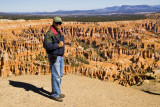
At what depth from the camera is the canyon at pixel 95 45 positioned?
43.2 m

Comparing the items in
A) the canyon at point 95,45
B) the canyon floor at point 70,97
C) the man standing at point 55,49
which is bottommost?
the canyon at point 95,45

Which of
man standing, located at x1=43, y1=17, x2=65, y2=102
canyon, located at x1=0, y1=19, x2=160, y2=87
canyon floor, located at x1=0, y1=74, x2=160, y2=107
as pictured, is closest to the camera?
man standing, located at x1=43, y1=17, x2=65, y2=102

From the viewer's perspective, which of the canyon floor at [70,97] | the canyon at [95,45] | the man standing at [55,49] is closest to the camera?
the man standing at [55,49]

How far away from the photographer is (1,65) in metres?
18.7

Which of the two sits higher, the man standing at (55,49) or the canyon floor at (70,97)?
the man standing at (55,49)

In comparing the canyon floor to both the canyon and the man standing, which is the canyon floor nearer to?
the man standing

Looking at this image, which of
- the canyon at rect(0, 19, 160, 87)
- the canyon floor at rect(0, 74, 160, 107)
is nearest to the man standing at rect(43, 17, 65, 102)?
the canyon floor at rect(0, 74, 160, 107)

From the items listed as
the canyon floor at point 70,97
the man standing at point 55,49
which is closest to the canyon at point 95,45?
the canyon floor at point 70,97

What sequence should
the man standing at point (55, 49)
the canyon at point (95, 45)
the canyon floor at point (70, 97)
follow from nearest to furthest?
the man standing at point (55, 49), the canyon floor at point (70, 97), the canyon at point (95, 45)

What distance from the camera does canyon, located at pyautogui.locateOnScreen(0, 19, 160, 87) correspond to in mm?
43188

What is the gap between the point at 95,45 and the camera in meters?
82.2

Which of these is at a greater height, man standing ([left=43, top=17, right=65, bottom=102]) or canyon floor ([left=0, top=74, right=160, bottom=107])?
man standing ([left=43, top=17, right=65, bottom=102])

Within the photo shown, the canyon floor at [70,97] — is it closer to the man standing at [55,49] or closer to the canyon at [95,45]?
the man standing at [55,49]

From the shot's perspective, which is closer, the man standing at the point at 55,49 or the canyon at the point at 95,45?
the man standing at the point at 55,49
